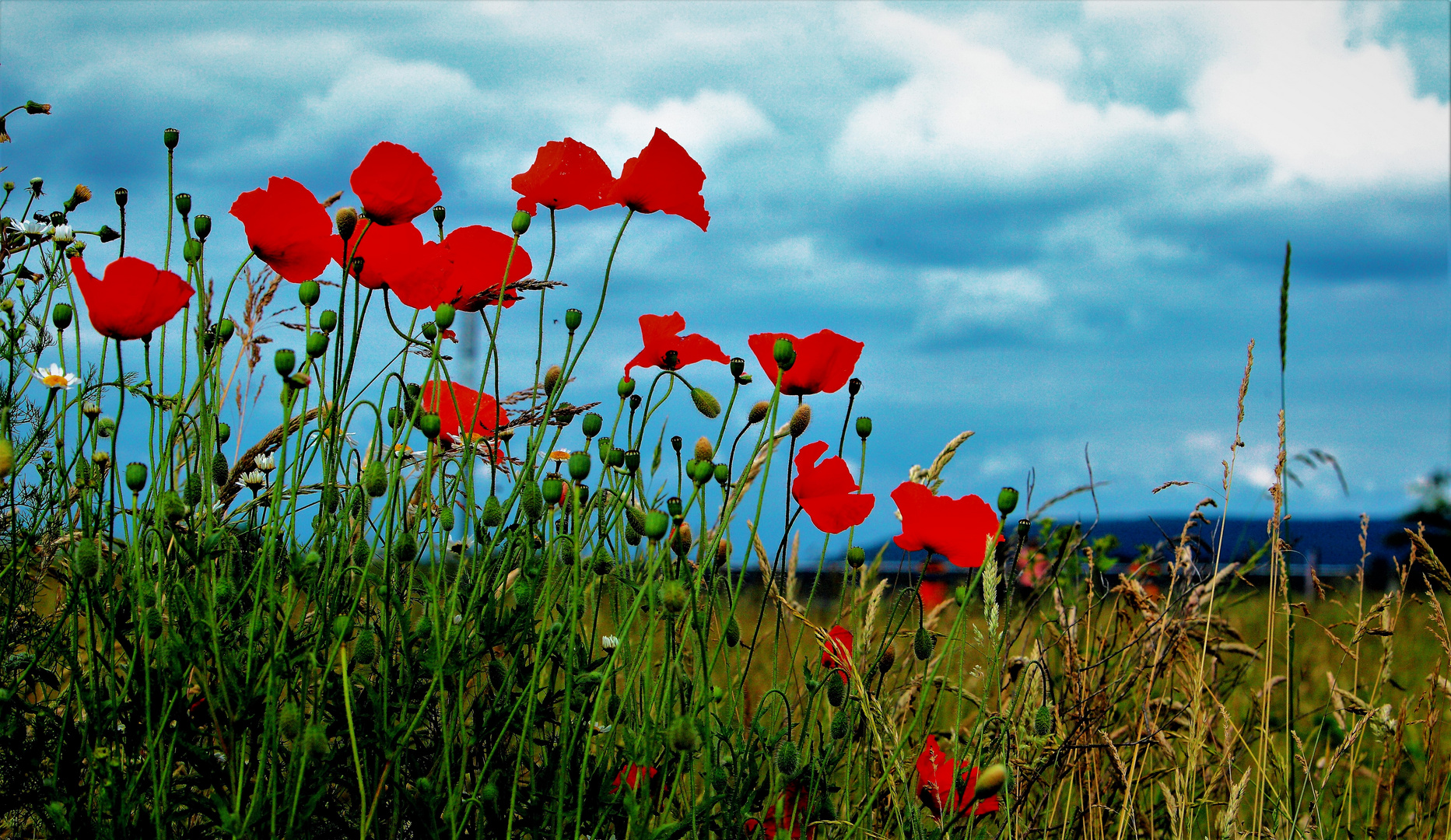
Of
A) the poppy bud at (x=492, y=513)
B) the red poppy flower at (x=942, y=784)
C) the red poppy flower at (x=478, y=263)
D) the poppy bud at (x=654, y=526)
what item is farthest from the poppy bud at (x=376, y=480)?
the red poppy flower at (x=942, y=784)

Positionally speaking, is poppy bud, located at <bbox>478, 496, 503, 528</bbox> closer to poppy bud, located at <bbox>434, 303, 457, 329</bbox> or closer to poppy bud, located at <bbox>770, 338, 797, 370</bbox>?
poppy bud, located at <bbox>434, 303, 457, 329</bbox>

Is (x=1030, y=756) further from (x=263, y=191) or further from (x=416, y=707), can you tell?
(x=263, y=191)

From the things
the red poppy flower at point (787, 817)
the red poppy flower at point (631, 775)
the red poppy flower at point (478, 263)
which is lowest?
the red poppy flower at point (787, 817)

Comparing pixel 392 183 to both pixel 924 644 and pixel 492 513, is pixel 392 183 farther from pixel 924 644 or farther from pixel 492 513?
pixel 924 644

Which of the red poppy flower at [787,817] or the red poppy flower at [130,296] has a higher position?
the red poppy flower at [130,296]

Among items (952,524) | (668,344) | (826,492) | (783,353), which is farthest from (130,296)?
(952,524)

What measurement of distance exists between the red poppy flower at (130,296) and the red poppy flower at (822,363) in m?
0.75

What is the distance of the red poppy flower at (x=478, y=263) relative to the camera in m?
1.52

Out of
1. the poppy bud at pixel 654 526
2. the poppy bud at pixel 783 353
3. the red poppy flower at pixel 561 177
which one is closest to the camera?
the poppy bud at pixel 654 526

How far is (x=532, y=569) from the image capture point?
1448mm

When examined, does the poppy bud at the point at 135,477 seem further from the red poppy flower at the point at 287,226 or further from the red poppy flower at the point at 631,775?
the red poppy flower at the point at 631,775

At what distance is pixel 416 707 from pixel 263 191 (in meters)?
0.74

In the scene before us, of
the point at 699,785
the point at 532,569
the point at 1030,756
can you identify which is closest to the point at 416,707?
the point at 532,569

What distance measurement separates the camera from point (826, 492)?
59.2 inches
